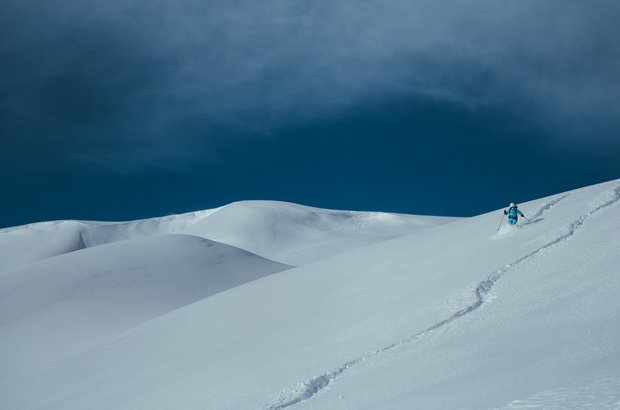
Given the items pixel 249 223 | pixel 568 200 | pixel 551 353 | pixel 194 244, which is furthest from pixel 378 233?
pixel 551 353

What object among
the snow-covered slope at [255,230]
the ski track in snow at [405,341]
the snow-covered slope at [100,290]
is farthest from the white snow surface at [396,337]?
the snow-covered slope at [255,230]

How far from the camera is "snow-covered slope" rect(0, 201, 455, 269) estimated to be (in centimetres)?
7762

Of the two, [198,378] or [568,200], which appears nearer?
[198,378]

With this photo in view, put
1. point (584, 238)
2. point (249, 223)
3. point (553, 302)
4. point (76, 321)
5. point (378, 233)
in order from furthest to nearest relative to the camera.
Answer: point (249, 223) < point (378, 233) < point (76, 321) < point (584, 238) < point (553, 302)

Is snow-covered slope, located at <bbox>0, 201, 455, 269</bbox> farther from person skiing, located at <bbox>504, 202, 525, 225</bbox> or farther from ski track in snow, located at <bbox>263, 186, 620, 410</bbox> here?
ski track in snow, located at <bbox>263, 186, 620, 410</bbox>

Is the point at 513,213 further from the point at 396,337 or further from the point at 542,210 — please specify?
the point at 396,337

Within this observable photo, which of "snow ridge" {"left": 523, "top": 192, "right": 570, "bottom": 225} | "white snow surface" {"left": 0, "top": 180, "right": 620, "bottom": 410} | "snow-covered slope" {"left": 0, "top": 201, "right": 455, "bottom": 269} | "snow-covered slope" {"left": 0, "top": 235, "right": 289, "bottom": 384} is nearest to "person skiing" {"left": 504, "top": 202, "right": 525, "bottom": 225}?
"white snow surface" {"left": 0, "top": 180, "right": 620, "bottom": 410}

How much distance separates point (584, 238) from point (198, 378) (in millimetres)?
9183

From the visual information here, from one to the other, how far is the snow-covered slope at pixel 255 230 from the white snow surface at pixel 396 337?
5062 cm

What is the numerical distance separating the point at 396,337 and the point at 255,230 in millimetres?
73232

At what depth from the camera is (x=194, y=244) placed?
39406 mm

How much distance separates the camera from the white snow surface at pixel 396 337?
290 inches

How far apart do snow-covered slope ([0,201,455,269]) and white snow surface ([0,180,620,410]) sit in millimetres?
50616

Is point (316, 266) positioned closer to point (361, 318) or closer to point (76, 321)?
point (361, 318)
